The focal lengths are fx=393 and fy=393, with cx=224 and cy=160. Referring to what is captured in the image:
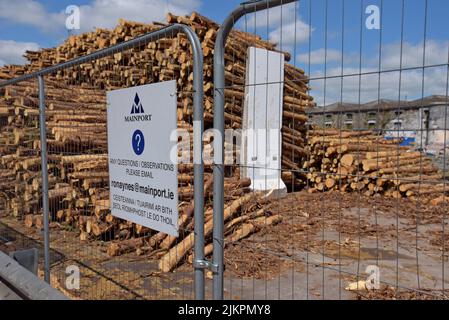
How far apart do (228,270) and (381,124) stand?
322cm

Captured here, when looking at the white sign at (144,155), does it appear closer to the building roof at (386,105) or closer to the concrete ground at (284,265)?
the building roof at (386,105)

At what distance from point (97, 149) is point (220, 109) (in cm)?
312

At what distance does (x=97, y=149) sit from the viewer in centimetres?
511

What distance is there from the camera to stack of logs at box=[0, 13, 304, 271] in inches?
208

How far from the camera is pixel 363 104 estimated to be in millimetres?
2066

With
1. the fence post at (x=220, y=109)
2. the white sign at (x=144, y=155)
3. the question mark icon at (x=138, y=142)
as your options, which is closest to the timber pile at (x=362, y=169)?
the white sign at (x=144, y=155)

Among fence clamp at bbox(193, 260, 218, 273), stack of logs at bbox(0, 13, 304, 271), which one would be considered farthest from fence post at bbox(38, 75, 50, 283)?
fence clamp at bbox(193, 260, 218, 273)

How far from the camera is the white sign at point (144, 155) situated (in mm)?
2551

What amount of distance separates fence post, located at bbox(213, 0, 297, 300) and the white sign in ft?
0.87

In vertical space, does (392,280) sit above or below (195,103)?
below

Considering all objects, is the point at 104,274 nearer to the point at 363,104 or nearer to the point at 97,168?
the point at 97,168

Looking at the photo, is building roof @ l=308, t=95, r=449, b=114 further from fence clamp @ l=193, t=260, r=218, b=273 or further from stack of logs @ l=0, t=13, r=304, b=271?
stack of logs @ l=0, t=13, r=304, b=271
